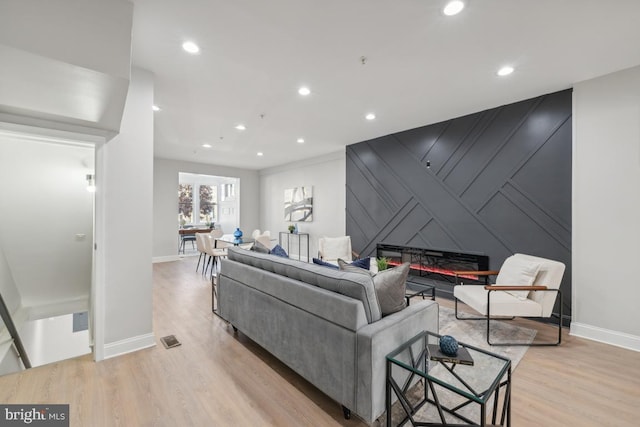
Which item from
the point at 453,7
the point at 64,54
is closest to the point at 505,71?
the point at 453,7

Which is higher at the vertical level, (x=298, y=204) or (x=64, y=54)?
(x=64, y=54)

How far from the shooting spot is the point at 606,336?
2793 millimetres

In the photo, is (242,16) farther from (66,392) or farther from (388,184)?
(388,184)

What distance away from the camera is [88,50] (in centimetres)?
154

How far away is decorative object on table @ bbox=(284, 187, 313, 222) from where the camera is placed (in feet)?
23.5

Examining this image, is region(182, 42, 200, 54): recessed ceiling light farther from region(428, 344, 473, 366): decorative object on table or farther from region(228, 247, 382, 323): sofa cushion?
region(428, 344, 473, 366): decorative object on table

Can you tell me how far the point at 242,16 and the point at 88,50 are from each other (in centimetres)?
103

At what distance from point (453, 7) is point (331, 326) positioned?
2.39 meters

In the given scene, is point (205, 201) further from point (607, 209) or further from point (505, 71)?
point (607, 209)

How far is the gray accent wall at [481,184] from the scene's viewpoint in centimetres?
325

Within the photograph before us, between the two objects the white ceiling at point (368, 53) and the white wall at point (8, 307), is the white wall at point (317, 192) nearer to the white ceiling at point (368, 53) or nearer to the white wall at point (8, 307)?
the white ceiling at point (368, 53)

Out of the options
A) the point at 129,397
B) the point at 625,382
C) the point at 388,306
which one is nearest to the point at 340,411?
the point at 388,306

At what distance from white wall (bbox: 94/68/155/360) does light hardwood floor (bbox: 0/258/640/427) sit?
256 mm

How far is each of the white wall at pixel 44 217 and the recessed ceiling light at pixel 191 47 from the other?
1922mm
